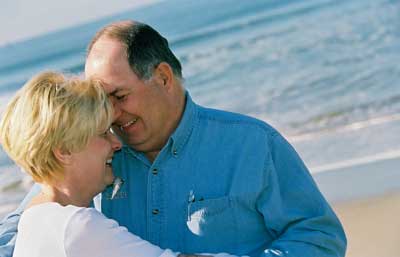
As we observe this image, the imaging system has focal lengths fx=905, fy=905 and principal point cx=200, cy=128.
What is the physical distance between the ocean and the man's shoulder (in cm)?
100

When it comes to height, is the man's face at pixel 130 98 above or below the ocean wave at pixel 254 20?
above

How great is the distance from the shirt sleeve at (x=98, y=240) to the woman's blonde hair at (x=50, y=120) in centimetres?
16

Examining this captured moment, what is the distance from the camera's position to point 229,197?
7.02 feet

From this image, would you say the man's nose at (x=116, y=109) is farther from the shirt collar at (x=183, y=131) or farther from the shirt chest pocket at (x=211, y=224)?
the shirt chest pocket at (x=211, y=224)

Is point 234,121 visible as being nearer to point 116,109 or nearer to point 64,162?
point 116,109

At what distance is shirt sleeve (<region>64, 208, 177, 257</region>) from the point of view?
183 cm

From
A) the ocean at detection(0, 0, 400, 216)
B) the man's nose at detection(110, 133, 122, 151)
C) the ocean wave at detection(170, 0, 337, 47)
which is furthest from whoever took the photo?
the ocean wave at detection(170, 0, 337, 47)

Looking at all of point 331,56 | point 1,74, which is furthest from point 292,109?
point 1,74

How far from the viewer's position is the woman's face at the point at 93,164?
1.99m

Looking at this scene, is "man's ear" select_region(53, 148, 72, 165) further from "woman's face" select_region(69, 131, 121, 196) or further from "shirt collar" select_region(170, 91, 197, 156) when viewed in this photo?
"shirt collar" select_region(170, 91, 197, 156)

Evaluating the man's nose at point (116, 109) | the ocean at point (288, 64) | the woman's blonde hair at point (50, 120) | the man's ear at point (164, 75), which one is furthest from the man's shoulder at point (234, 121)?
the ocean at point (288, 64)

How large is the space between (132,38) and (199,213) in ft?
1.48

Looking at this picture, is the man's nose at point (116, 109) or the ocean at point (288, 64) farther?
the ocean at point (288, 64)

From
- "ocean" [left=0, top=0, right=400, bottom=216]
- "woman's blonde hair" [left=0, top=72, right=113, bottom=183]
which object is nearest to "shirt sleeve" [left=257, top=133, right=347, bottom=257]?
"woman's blonde hair" [left=0, top=72, right=113, bottom=183]
